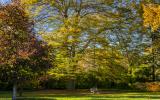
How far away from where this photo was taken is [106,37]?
42.2m

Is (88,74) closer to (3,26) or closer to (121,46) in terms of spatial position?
(121,46)

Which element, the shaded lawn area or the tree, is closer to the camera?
the tree

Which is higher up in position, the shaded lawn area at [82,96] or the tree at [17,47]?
the tree at [17,47]

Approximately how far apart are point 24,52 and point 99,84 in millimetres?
22650

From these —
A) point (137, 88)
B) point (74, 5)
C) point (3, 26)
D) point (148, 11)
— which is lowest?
point (137, 88)

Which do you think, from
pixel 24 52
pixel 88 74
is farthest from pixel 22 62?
pixel 88 74

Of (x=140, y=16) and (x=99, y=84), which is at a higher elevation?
(x=140, y=16)

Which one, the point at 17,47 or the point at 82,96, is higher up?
the point at 17,47

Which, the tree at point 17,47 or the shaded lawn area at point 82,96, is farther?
the shaded lawn area at point 82,96

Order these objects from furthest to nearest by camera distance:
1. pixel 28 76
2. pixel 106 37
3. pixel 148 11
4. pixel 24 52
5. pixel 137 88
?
pixel 137 88 → pixel 106 37 → pixel 148 11 → pixel 28 76 → pixel 24 52

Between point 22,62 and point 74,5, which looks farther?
point 74,5

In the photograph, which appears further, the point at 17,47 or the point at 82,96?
the point at 82,96

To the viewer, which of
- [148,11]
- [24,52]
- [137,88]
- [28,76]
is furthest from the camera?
[137,88]

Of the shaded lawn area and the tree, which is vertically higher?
the tree
